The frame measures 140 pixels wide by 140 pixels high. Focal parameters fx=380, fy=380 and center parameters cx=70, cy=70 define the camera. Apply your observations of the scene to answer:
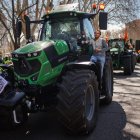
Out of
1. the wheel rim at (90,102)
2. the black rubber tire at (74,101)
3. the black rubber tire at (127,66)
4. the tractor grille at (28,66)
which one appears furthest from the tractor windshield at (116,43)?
the black rubber tire at (74,101)

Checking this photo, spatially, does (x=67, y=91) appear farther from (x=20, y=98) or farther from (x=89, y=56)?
(x=89, y=56)

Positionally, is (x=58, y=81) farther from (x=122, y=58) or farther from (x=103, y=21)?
(x=122, y=58)

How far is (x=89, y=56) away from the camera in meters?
7.71

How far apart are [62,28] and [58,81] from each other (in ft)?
5.52

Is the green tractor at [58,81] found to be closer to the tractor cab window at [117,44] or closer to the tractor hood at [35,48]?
the tractor hood at [35,48]

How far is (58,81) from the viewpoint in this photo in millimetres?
6547

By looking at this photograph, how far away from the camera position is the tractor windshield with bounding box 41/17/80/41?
7727mm

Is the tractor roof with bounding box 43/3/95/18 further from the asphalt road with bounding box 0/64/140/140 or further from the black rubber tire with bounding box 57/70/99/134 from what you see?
the asphalt road with bounding box 0/64/140/140

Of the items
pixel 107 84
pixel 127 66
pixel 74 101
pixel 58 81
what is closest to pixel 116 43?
pixel 127 66

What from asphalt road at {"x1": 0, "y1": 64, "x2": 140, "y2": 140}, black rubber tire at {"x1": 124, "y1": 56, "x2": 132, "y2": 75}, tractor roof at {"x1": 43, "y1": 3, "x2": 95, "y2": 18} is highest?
tractor roof at {"x1": 43, "y1": 3, "x2": 95, "y2": 18}

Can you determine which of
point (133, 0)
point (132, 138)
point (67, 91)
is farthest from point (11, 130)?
point (133, 0)

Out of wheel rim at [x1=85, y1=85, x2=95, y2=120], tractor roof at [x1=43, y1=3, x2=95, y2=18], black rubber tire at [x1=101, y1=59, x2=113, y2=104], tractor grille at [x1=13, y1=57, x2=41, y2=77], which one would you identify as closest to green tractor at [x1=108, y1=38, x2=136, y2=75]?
black rubber tire at [x1=101, y1=59, x2=113, y2=104]

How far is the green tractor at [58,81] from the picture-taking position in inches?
229

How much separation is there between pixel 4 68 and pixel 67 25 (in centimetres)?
182
